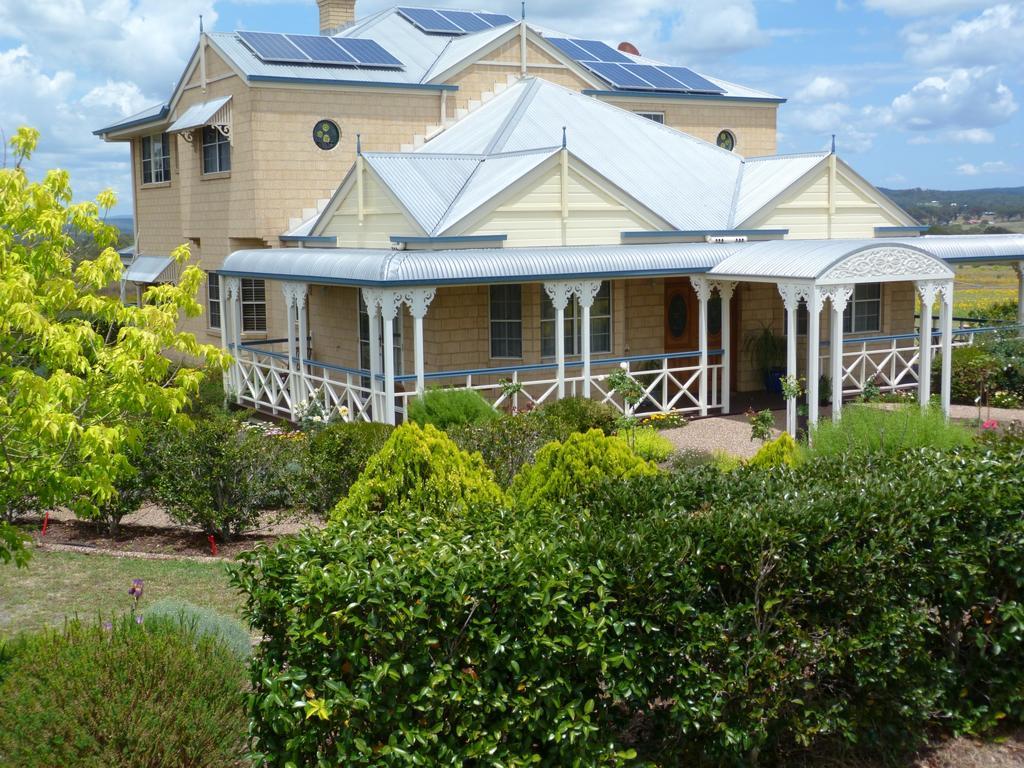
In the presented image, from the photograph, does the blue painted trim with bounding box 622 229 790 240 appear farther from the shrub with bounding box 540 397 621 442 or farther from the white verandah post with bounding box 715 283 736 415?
the shrub with bounding box 540 397 621 442

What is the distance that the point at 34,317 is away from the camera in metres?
7.58

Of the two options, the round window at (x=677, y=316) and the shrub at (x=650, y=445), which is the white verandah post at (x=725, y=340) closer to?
the round window at (x=677, y=316)

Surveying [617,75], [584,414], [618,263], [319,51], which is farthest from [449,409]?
[617,75]

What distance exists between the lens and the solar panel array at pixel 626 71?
27.8 metres

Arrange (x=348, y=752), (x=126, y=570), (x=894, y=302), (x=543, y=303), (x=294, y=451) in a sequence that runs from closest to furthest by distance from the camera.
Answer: (x=348, y=752), (x=126, y=570), (x=294, y=451), (x=543, y=303), (x=894, y=302)

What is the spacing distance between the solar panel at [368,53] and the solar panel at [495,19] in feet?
14.0

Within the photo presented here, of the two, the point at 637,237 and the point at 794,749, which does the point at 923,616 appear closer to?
the point at 794,749

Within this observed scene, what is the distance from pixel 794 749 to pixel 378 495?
4.03 m

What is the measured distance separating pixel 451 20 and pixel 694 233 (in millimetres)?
11037

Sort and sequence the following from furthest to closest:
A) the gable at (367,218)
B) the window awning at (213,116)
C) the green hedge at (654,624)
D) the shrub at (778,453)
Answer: the window awning at (213,116) → the gable at (367,218) → the shrub at (778,453) → the green hedge at (654,624)

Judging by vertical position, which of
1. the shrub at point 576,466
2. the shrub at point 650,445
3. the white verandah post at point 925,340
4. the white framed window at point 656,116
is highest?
the white framed window at point 656,116

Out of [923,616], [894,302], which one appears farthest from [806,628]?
[894,302]

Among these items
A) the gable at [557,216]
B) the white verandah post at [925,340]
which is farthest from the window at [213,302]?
the white verandah post at [925,340]

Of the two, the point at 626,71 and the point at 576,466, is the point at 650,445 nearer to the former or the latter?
the point at 576,466
